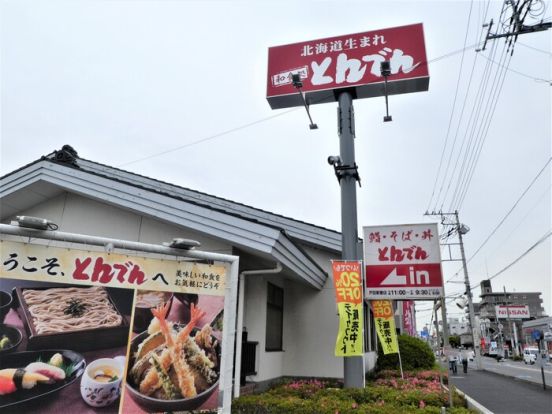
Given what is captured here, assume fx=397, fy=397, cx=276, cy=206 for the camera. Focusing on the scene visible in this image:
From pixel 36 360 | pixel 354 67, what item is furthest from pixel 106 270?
pixel 354 67

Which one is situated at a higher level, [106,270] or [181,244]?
[181,244]

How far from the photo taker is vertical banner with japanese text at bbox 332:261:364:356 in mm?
8031

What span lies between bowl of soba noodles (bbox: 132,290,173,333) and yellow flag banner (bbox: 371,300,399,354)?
7.84 metres

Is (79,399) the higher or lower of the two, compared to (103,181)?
lower

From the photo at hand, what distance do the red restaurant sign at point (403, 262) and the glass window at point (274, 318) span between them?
2.53 metres

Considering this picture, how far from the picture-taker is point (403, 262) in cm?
836

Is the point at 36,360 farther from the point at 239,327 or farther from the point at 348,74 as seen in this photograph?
the point at 348,74

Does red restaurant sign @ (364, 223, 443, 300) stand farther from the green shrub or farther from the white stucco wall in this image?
the green shrub

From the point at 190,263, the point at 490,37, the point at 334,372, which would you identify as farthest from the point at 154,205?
the point at 490,37

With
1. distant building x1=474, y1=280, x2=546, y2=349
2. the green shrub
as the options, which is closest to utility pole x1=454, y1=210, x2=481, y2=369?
the green shrub

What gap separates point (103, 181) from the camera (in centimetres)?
795

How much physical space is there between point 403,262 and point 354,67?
5.84 metres

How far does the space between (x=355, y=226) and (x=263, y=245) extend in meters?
3.56

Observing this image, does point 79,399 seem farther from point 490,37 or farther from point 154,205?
point 490,37
